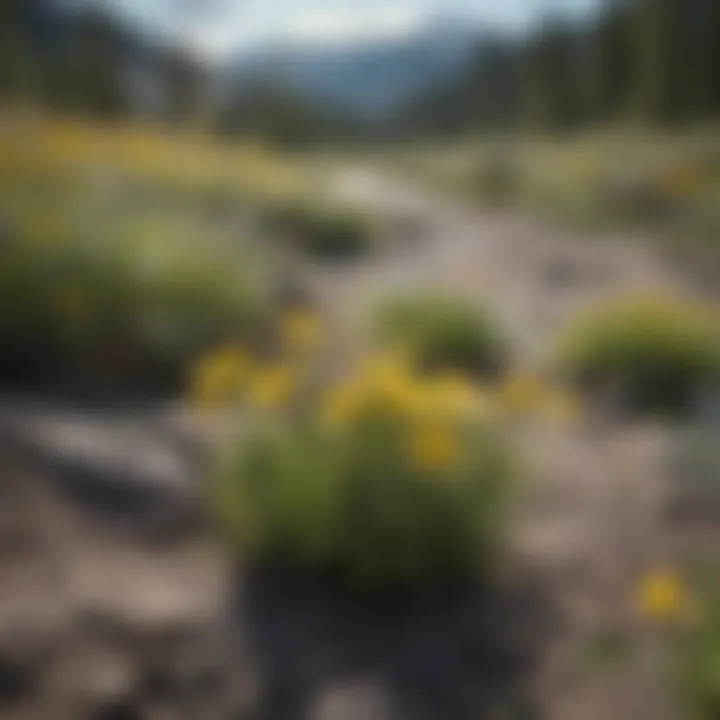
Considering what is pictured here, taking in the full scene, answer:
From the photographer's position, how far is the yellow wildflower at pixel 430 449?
1.10 m

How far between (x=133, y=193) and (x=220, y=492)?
65 centimetres

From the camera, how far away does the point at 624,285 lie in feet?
5.14

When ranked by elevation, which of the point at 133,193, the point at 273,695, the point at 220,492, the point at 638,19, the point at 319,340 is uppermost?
the point at 638,19

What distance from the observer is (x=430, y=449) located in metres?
1.10

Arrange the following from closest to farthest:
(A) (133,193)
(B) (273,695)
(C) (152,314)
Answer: (B) (273,695)
(C) (152,314)
(A) (133,193)

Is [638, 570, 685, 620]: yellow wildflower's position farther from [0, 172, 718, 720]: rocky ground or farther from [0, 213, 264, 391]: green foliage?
[0, 213, 264, 391]: green foliage

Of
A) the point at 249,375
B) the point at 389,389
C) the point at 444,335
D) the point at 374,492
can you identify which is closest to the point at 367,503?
the point at 374,492

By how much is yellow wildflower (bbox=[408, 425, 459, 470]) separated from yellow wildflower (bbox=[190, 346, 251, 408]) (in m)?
0.23

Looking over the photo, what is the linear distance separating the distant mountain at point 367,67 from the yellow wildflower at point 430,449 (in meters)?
0.46

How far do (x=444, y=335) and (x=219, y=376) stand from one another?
1.01ft

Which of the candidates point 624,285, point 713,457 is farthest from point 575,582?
point 624,285

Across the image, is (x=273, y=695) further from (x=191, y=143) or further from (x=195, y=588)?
(x=191, y=143)

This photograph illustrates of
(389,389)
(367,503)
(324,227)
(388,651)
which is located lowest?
(388,651)

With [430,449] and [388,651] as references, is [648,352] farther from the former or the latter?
[388,651]
